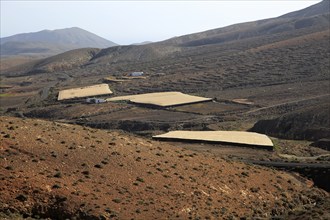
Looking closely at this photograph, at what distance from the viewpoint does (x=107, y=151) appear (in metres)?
30.4

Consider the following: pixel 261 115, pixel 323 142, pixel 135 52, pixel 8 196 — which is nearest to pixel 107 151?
pixel 8 196

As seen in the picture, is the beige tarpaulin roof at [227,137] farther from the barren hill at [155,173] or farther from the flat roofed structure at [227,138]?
the barren hill at [155,173]

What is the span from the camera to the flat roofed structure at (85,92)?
101 metres

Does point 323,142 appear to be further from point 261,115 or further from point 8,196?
point 8,196

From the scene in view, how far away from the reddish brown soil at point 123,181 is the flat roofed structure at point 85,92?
6642 cm

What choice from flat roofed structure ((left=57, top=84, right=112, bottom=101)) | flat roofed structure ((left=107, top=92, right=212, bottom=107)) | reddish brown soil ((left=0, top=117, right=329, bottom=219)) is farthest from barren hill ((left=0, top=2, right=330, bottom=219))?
flat roofed structure ((left=57, top=84, right=112, bottom=101))

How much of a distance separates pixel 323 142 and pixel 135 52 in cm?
15139

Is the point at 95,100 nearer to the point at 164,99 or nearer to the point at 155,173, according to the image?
the point at 164,99

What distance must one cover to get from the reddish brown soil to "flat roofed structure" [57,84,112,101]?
66.4 meters

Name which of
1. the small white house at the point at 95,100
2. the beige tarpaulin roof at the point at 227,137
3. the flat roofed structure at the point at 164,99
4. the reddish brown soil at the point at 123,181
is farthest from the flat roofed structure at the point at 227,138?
the small white house at the point at 95,100

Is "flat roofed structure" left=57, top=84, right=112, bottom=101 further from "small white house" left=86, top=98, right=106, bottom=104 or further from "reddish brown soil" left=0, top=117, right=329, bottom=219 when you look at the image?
"reddish brown soil" left=0, top=117, right=329, bottom=219

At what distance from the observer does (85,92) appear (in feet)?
345

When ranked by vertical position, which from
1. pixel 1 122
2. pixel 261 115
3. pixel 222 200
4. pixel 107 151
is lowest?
pixel 261 115

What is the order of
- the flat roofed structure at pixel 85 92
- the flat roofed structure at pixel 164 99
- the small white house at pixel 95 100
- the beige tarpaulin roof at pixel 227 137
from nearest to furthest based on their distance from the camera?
1. the beige tarpaulin roof at pixel 227 137
2. the flat roofed structure at pixel 164 99
3. the small white house at pixel 95 100
4. the flat roofed structure at pixel 85 92
